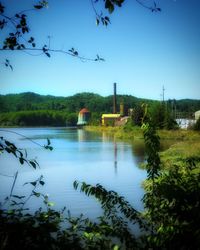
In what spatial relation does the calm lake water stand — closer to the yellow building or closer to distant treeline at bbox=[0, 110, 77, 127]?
the yellow building

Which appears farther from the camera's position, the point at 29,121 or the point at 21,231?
the point at 29,121

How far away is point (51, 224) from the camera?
3562mm

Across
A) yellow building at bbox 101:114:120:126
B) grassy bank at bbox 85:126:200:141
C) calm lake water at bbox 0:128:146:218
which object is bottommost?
calm lake water at bbox 0:128:146:218

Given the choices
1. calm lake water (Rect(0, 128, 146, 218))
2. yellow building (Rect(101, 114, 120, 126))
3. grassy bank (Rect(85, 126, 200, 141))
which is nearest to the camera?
calm lake water (Rect(0, 128, 146, 218))

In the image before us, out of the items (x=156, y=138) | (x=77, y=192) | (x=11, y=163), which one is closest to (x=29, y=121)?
(x=11, y=163)

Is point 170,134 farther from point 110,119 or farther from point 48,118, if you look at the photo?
point 48,118

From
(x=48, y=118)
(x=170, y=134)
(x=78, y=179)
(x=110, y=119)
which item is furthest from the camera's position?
(x=48, y=118)

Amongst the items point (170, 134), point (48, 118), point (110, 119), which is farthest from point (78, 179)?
point (48, 118)

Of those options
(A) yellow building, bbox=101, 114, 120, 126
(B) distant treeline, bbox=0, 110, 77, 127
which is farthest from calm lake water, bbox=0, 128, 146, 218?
(B) distant treeline, bbox=0, 110, 77, 127

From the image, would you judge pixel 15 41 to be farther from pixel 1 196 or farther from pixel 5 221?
pixel 1 196

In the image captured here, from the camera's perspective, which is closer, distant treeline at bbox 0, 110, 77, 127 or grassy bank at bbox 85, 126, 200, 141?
grassy bank at bbox 85, 126, 200, 141

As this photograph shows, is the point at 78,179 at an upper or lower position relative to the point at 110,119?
lower

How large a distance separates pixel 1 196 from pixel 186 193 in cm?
1056

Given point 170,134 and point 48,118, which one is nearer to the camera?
point 170,134
